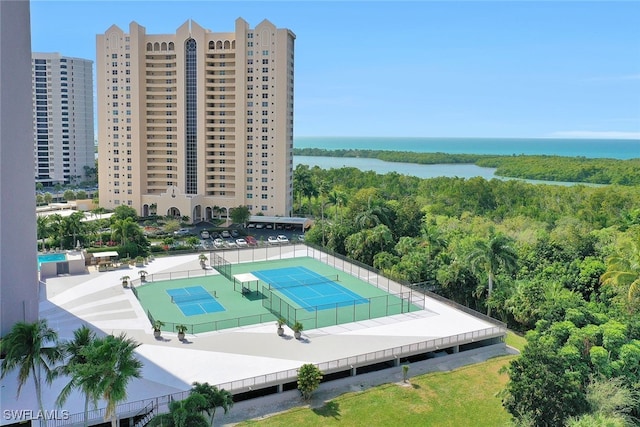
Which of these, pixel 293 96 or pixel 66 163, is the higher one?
pixel 293 96

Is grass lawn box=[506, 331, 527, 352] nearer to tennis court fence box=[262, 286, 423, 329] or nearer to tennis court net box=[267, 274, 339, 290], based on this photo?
tennis court fence box=[262, 286, 423, 329]

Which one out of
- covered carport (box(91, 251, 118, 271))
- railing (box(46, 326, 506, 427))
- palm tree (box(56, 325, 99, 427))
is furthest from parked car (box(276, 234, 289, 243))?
palm tree (box(56, 325, 99, 427))

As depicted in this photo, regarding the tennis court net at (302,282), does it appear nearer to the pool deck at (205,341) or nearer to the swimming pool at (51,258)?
the pool deck at (205,341)

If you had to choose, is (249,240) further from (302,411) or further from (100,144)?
(302,411)

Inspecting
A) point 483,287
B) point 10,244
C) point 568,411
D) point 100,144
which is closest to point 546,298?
point 483,287

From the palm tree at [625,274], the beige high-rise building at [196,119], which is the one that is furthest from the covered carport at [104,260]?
the palm tree at [625,274]

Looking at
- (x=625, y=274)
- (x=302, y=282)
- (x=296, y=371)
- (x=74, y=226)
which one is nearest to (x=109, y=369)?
(x=296, y=371)
